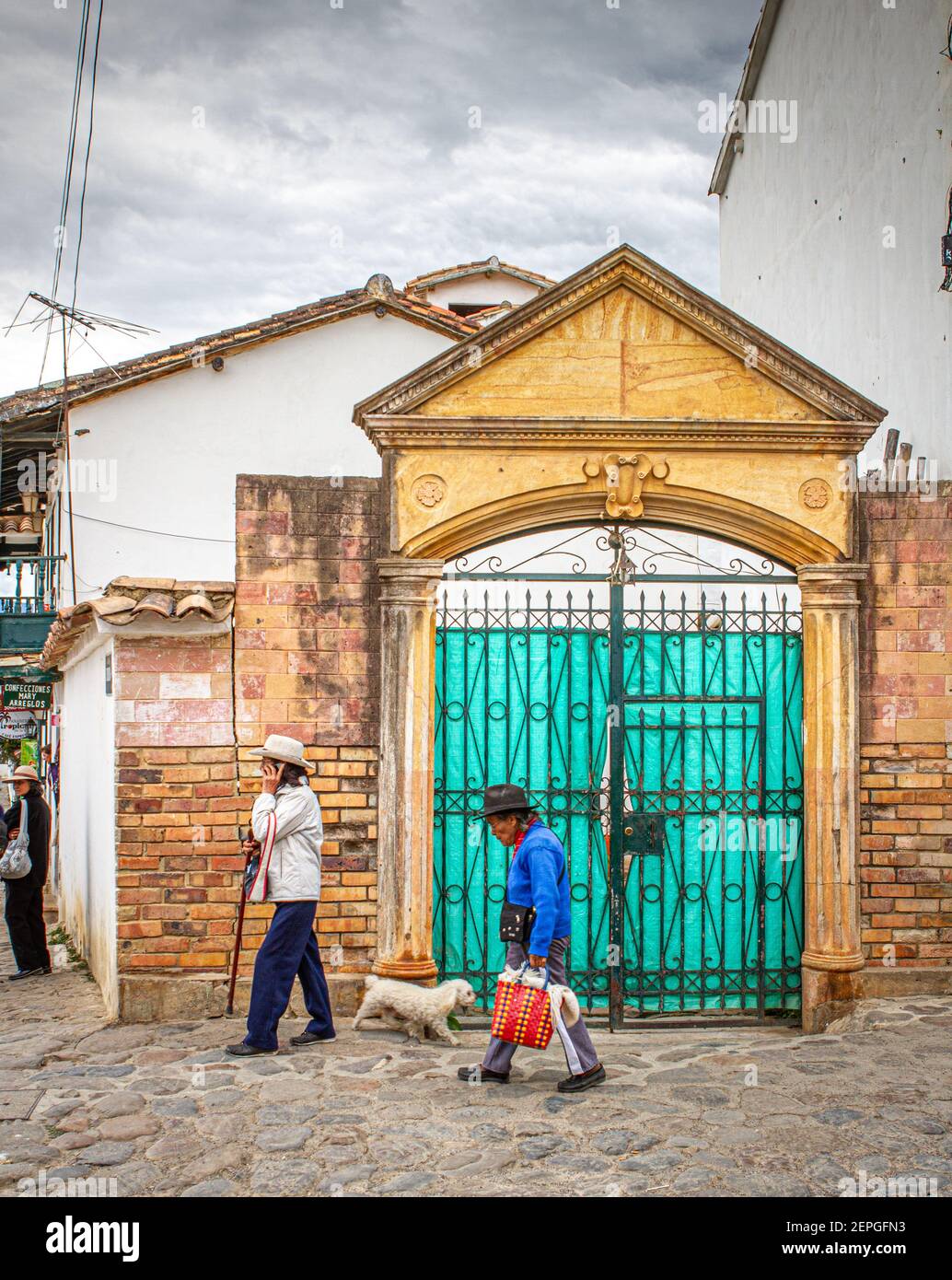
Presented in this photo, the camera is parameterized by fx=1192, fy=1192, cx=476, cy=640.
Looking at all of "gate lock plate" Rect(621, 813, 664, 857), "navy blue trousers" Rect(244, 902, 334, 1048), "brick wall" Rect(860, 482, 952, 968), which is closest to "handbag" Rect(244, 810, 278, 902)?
"navy blue trousers" Rect(244, 902, 334, 1048)

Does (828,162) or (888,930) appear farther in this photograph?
(828,162)

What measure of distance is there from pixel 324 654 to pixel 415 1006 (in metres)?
2.03

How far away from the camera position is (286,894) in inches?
244

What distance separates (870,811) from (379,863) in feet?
9.64

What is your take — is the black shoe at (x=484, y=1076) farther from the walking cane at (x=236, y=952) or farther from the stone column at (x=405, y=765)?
the walking cane at (x=236, y=952)

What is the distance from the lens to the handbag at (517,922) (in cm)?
563

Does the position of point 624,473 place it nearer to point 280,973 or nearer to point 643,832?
point 643,832

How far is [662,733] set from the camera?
7074 mm

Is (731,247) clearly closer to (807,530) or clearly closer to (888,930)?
(807,530)

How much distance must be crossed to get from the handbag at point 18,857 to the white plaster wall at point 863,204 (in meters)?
7.89

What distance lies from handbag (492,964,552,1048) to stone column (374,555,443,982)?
1.29 meters

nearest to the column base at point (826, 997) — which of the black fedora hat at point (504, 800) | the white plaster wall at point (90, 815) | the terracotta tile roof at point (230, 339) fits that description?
the black fedora hat at point (504, 800)

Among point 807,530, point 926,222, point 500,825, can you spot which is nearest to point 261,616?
point 500,825

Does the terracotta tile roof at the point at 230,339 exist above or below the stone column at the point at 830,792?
above
